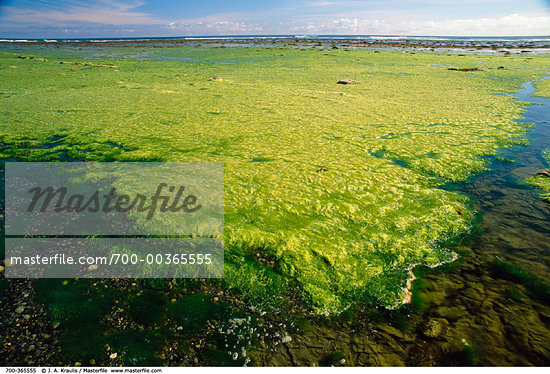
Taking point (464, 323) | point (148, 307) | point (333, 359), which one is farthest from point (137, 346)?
point (464, 323)

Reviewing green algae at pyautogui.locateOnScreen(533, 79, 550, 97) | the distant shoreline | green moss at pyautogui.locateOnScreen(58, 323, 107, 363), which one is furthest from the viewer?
the distant shoreline

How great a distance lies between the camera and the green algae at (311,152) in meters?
3.58

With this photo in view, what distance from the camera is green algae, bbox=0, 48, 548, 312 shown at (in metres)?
3.58

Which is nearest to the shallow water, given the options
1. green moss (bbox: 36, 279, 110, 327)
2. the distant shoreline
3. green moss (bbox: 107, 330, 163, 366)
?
green moss (bbox: 107, 330, 163, 366)

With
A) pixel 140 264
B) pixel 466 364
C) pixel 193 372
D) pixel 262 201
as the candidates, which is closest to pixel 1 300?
pixel 140 264

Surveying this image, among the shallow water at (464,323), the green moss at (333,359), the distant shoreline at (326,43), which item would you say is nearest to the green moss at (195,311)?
the shallow water at (464,323)

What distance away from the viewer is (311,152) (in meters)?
6.54

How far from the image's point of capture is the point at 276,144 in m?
7.00

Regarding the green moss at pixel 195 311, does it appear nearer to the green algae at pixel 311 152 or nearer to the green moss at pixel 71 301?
the green algae at pixel 311 152

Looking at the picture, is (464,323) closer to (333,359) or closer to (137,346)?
(333,359)

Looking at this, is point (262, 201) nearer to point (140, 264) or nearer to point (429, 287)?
point (140, 264)

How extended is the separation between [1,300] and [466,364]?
14.8 ft

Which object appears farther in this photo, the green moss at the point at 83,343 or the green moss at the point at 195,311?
the green moss at the point at 195,311

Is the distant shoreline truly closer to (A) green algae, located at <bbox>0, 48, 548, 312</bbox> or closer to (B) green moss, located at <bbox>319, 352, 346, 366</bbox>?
(A) green algae, located at <bbox>0, 48, 548, 312</bbox>
